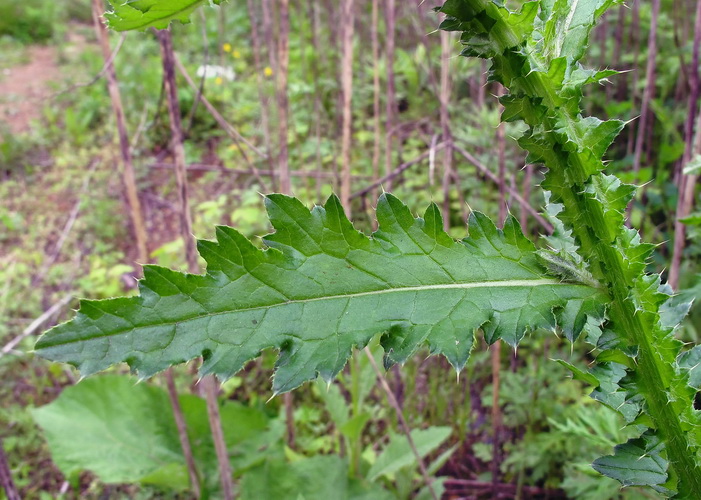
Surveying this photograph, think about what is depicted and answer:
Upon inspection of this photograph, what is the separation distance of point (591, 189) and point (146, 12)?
535 millimetres

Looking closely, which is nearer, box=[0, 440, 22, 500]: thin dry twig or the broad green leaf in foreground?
the broad green leaf in foreground

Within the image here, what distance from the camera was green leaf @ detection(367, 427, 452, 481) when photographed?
1725 mm

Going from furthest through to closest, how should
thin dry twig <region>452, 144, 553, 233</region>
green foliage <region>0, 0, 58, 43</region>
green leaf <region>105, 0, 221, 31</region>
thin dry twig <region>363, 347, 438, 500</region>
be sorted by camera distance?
1. green foliage <region>0, 0, 58, 43</region>
2. thin dry twig <region>452, 144, 553, 233</region>
3. thin dry twig <region>363, 347, 438, 500</region>
4. green leaf <region>105, 0, 221, 31</region>

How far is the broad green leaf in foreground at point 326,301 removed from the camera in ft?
2.20

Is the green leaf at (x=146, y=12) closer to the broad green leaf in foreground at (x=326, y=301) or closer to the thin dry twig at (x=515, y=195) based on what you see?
the broad green leaf in foreground at (x=326, y=301)

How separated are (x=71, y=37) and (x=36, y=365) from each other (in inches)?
327

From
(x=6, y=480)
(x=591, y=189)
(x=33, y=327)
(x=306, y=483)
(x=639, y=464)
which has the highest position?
(x=591, y=189)

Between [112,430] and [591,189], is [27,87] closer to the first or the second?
[112,430]

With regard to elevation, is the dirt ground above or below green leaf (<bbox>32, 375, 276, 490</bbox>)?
above

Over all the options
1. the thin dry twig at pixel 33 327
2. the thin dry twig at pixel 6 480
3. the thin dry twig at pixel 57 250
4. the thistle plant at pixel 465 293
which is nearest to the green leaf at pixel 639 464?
the thistle plant at pixel 465 293

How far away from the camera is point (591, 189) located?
0.62 m

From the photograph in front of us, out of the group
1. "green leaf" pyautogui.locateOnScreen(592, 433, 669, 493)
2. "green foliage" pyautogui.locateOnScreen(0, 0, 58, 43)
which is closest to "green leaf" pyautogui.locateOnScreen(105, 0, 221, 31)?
"green leaf" pyautogui.locateOnScreen(592, 433, 669, 493)

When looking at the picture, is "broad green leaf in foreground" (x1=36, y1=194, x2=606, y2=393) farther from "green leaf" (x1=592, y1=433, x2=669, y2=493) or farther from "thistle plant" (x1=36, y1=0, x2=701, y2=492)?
"green leaf" (x1=592, y1=433, x2=669, y2=493)

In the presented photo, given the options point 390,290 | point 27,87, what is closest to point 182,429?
point 390,290
